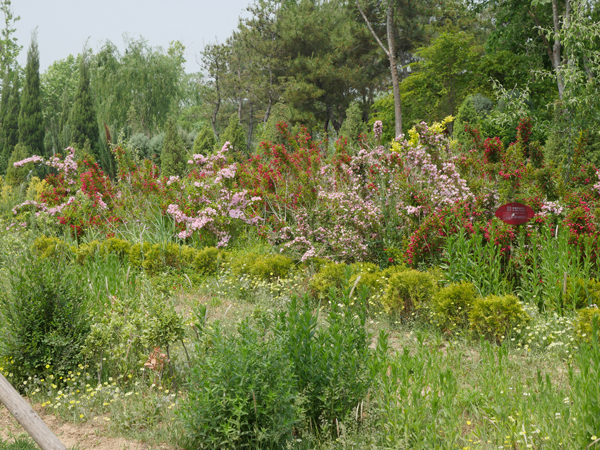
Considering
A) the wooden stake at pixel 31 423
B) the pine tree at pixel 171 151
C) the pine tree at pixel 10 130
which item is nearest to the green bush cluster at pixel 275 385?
the wooden stake at pixel 31 423

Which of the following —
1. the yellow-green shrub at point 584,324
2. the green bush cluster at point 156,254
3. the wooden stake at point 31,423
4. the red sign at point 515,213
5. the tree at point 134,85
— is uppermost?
the tree at point 134,85

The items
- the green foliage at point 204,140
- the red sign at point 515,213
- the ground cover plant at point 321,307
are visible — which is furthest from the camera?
the green foliage at point 204,140

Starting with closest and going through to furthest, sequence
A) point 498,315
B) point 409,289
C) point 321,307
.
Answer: point 498,315, point 409,289, point 321,307

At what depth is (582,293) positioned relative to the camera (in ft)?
11.9

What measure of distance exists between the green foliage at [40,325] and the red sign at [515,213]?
12.7 feet

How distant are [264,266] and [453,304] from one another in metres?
2.28

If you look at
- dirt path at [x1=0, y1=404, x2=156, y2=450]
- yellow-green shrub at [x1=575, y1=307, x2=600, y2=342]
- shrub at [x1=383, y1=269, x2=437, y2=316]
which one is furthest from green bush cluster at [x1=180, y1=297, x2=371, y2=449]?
yellow-green shrub at [x1=575, y1=307, x2=600, y2=342]

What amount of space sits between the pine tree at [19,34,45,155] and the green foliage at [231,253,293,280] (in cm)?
1900

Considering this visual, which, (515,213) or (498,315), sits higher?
(515,213)

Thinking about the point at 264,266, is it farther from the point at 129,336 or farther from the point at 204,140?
the point at 204,140

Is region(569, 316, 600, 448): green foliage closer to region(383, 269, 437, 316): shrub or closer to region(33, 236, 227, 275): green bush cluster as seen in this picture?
region(383, 269, 437, 316): shrub

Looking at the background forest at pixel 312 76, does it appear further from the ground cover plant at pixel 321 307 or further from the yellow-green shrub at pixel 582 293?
the yellow-green shrub at pixel 582 293

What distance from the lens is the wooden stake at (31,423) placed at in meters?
1.82

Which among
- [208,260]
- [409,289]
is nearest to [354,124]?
[208,260]
